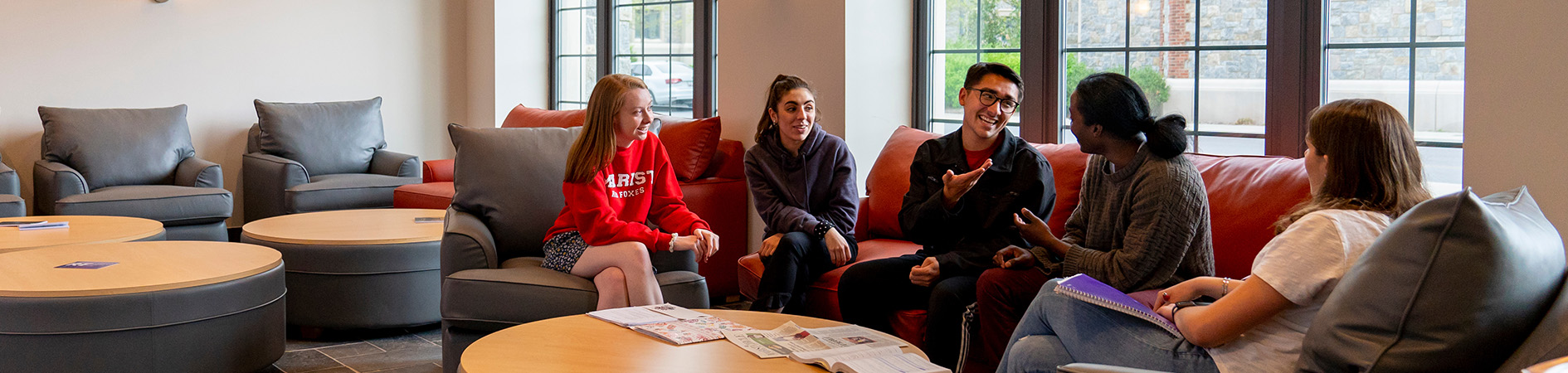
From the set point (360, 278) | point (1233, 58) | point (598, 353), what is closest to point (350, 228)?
point (360, 278)

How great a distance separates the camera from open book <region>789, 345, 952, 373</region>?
201 cm

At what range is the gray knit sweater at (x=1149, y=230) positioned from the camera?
93.7 inches

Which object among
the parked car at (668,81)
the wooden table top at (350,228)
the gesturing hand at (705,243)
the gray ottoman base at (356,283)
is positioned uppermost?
the parked car at (668,81)

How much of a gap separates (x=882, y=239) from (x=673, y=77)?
8.32ft

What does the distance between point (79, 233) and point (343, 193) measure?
5.49 ft

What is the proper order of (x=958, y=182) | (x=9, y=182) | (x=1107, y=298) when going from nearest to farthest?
(x=1107, y=298) < (x=958, y=182) < (x=9, y=182)

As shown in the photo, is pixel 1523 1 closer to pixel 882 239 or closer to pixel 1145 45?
pixel 1145 45

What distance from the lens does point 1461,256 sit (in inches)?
53.2

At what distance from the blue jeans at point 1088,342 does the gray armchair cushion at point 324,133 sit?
5.01m

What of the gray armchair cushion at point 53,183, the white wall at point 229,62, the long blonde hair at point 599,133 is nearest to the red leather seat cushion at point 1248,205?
the long blonde hair at point 599,133

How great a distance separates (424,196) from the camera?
17.0 feet

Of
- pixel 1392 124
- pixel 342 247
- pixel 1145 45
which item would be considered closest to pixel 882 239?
pixel 1145 45

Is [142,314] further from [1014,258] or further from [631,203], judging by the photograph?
[1014,258]

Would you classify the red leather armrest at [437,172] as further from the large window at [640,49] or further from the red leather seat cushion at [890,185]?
the red leather seat cushion at [890,185]
